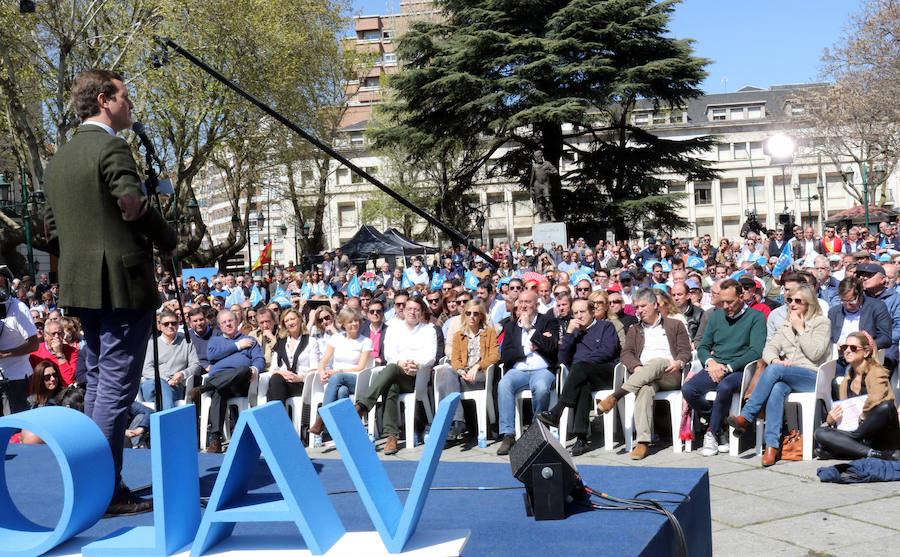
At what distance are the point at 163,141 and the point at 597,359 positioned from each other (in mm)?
24646

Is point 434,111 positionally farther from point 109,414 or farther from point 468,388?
point 109,414

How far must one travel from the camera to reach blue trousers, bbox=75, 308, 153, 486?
12.1ft

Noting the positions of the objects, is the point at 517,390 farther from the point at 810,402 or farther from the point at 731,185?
the point at 731,185

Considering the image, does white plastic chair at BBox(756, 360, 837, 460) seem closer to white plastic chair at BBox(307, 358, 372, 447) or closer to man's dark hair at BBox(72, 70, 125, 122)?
white plastic chair at BBox(307, 358, 372, 447)

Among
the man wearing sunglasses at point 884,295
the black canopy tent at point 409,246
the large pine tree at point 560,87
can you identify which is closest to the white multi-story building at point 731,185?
the black canopy tent at point 409,246

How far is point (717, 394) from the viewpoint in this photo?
24.0ft

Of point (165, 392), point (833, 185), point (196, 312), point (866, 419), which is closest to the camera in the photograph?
point (866, 419)

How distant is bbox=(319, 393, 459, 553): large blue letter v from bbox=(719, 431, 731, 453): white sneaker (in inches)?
183

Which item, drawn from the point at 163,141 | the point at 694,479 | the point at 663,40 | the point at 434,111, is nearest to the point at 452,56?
the point at 434,111

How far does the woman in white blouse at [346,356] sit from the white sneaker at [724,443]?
3.44 meters

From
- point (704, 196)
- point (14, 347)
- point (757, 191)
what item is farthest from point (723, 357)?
point (757, 191)

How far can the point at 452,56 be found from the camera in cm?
2780

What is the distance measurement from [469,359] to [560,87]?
20994 millimetres

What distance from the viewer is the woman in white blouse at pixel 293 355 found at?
9008mm
